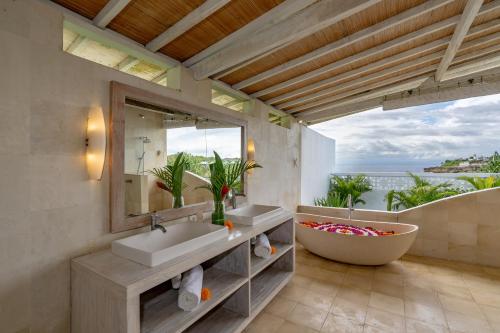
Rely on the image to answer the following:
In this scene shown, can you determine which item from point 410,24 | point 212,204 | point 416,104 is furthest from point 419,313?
point 416,104

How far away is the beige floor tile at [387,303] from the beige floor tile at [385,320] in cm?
7

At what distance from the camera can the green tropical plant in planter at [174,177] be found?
2008mm

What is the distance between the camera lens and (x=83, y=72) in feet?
4.88

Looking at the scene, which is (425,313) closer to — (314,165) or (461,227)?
(461,227)

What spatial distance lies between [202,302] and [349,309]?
1448 millimetres

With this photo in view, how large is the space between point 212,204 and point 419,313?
2179mm

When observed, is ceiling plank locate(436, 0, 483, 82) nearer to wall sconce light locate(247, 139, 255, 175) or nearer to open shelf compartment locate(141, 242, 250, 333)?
wall sconce light locate(247, 139, 255, 175)

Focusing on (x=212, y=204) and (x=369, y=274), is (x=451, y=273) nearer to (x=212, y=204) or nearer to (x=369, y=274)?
(x=369, y=274)

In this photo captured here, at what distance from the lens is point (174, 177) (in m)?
2.12

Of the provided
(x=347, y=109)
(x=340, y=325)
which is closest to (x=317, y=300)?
(x=340, y=325)

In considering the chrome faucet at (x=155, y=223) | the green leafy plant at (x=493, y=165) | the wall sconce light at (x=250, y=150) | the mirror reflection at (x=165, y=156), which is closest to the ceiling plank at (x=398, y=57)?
the wall sconce light at (x=250, y=150)

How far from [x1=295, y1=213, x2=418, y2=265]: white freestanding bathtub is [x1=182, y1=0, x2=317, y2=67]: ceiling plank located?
2.51 metres

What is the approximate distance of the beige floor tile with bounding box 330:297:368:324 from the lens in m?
2.04

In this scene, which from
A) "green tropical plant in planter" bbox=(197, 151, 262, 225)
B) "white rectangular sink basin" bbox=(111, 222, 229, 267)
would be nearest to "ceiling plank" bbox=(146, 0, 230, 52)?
"green tropical plant in planter" bbox=(197, 151, 262, 225)
